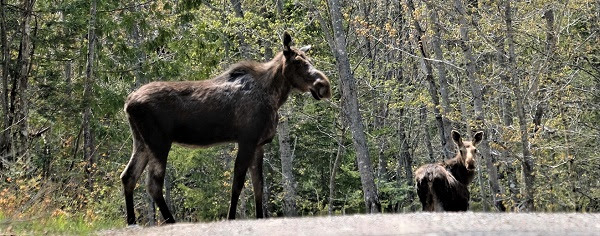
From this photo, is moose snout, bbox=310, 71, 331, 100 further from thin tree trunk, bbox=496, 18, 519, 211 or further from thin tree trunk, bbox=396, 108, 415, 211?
thin tree trunk, bbox=396, 108, 415, 211

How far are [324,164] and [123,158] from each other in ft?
27.7

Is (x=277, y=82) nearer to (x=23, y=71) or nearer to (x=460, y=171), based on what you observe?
(x=460, y=171)

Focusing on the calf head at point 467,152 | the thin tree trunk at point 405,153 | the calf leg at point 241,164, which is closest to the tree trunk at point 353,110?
the calf head at point 467,152

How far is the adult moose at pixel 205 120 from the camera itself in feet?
32.0

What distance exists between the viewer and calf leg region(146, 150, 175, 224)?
955 cm

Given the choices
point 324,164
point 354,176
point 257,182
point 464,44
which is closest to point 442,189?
point 257,182

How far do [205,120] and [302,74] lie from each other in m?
1.40

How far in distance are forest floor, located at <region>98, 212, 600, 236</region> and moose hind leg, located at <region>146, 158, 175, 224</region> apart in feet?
3.57

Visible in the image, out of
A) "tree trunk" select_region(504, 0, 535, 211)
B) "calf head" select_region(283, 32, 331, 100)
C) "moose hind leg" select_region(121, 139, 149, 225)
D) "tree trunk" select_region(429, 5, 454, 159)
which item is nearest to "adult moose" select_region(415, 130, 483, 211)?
"calf head" select_region(283, 32, 331, 100)

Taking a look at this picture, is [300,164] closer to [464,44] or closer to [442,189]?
[464,44]

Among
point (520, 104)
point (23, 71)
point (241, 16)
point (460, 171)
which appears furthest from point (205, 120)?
point (241, 16)

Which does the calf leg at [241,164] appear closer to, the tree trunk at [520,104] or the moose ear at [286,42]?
the moose ear at [286,42]

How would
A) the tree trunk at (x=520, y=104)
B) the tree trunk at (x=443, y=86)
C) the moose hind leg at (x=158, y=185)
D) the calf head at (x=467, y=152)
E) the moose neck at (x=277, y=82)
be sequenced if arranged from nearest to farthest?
the moose hind leg at (x=158, y=185)
the moose neck at (x=277, y=82)
the calf head at (x=467, y=152)
the tree trunk at (x=520, y=104)
the tree trunk at (x=443, y=86)

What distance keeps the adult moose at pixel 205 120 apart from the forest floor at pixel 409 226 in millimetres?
1458
